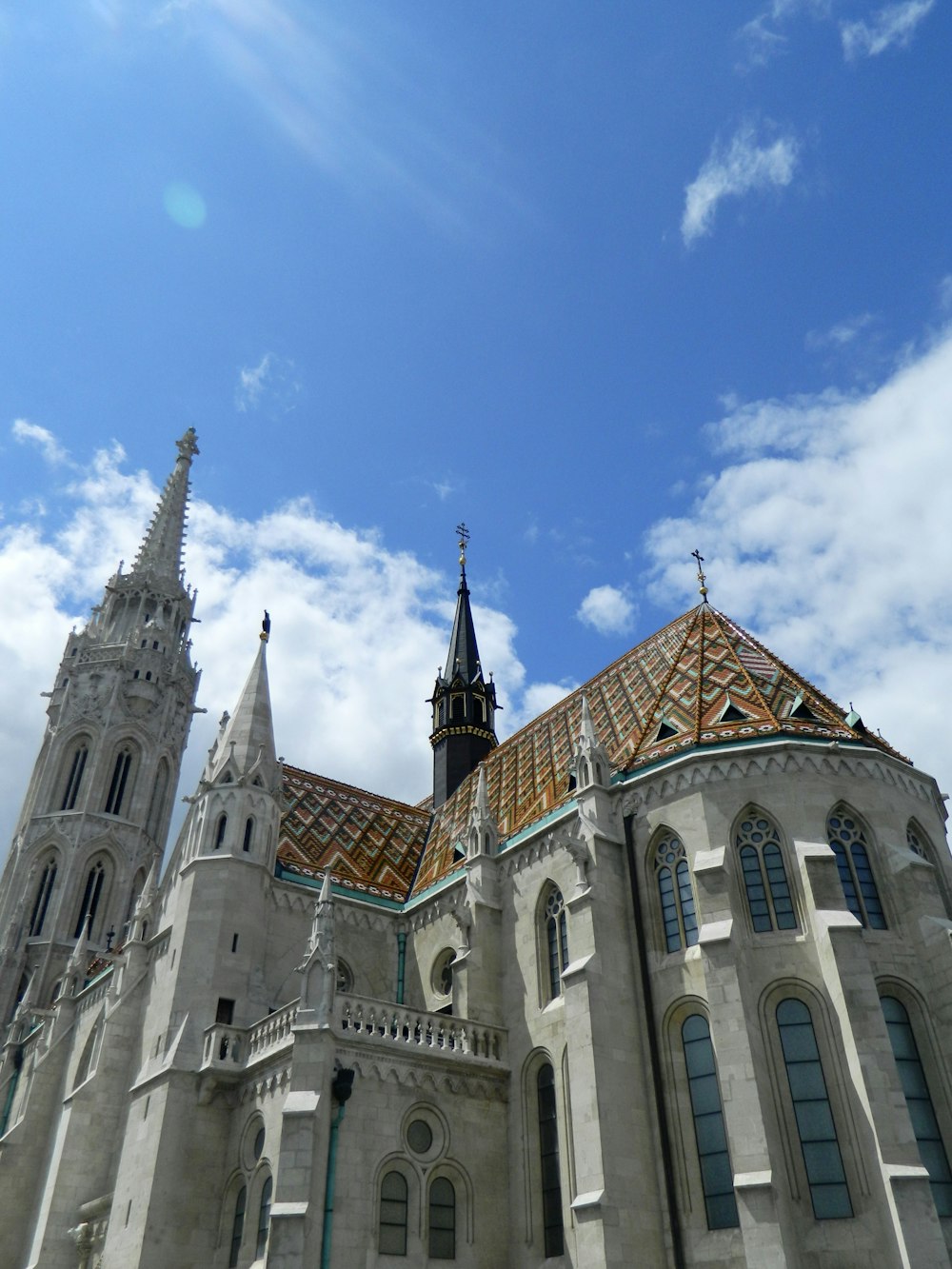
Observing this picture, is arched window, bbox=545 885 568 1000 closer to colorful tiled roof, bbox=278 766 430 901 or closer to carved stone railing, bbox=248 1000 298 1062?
carved stone railing, bbox=248 1000 298 1062

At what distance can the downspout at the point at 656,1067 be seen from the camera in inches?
760

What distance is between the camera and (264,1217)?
20297 millimetres

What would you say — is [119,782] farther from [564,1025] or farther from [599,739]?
[564,1025]

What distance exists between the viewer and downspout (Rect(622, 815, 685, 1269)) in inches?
760

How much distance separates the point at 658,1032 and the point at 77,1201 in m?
16.9

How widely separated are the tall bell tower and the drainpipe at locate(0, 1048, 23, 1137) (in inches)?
187

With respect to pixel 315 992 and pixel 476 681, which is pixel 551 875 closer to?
pixel 315 992

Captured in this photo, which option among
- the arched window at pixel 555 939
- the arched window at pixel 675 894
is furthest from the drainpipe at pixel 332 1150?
the arched window at pixel 675 894

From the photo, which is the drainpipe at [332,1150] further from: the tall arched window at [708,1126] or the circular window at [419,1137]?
the tall arched window at [708,1126]

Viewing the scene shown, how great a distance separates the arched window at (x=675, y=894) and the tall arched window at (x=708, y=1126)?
1759 millimetres

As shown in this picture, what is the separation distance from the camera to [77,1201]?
86.4ft

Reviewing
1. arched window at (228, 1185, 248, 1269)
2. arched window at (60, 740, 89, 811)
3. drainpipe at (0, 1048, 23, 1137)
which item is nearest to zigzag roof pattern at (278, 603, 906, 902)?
arched window at (228, 1185, 248, 1269)

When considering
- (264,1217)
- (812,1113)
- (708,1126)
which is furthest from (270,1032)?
(812,1113)

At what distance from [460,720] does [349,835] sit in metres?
8.80
